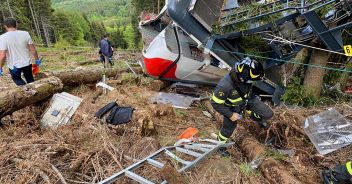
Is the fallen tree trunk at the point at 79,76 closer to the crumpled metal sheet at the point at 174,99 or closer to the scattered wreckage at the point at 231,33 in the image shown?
the scattered wreckage at the point at 231,33

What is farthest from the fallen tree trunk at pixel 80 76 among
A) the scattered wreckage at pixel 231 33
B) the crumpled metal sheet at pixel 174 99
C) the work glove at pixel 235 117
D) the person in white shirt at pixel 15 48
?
the work glove at pixel 235 117

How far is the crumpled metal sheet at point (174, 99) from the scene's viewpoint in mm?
5518

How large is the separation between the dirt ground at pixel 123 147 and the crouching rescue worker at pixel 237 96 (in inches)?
12.1

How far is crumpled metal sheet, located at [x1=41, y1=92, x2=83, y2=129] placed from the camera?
4408mm

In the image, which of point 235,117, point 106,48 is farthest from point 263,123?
point 106,48

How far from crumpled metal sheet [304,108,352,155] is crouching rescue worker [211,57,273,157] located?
548 millimetres

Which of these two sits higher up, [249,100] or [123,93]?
[249,100]

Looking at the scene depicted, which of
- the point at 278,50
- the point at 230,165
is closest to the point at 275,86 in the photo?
the point at 278,50

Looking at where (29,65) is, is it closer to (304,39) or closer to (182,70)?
(182,70)

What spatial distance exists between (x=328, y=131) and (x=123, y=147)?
260 centimetres

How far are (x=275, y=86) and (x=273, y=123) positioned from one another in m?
1.66

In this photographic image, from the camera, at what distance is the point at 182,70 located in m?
6.12

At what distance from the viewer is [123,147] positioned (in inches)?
142

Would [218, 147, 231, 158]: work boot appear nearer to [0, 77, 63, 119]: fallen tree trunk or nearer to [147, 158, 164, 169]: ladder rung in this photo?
[147, 158, 164, 169]: ladder rung
